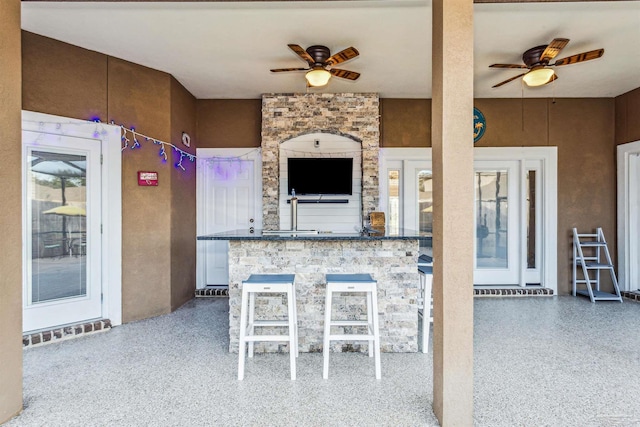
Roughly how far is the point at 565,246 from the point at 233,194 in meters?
5.28

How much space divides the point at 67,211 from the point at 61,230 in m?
0.21

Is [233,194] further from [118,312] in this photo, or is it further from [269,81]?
[118,312]

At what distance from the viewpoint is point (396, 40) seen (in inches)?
146

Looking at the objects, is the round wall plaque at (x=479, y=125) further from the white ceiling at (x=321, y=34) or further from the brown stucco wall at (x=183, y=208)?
the brown stucco wall at (x=183, y=208)

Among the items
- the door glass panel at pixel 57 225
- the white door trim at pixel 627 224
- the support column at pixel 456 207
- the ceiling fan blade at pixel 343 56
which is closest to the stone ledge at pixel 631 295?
the white door trim at pixel 627 224

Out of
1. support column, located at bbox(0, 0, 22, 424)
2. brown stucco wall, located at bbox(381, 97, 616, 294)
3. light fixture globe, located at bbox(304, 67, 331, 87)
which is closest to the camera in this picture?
support column, located at bbox(0, 0, 22, 424)

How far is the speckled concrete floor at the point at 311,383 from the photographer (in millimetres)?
2264

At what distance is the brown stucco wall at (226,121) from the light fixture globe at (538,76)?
365cm

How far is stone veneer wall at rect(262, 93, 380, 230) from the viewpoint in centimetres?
530

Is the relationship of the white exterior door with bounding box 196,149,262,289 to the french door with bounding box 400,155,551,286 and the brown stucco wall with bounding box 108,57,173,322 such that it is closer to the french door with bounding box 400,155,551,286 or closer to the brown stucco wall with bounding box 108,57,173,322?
the brown stucco wall with bounding box 108,57,173,322

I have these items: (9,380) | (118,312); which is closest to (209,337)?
(118,312)

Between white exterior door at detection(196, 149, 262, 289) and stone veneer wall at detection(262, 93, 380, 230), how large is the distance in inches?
12.4

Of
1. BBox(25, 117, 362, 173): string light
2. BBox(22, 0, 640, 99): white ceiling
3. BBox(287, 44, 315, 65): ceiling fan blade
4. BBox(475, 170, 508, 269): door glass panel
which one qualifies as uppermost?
BBox(22, 0, 640, 99): white ceiling

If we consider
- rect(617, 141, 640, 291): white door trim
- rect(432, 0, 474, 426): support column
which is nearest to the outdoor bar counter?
rect(432, 0, 474, 426): support column
